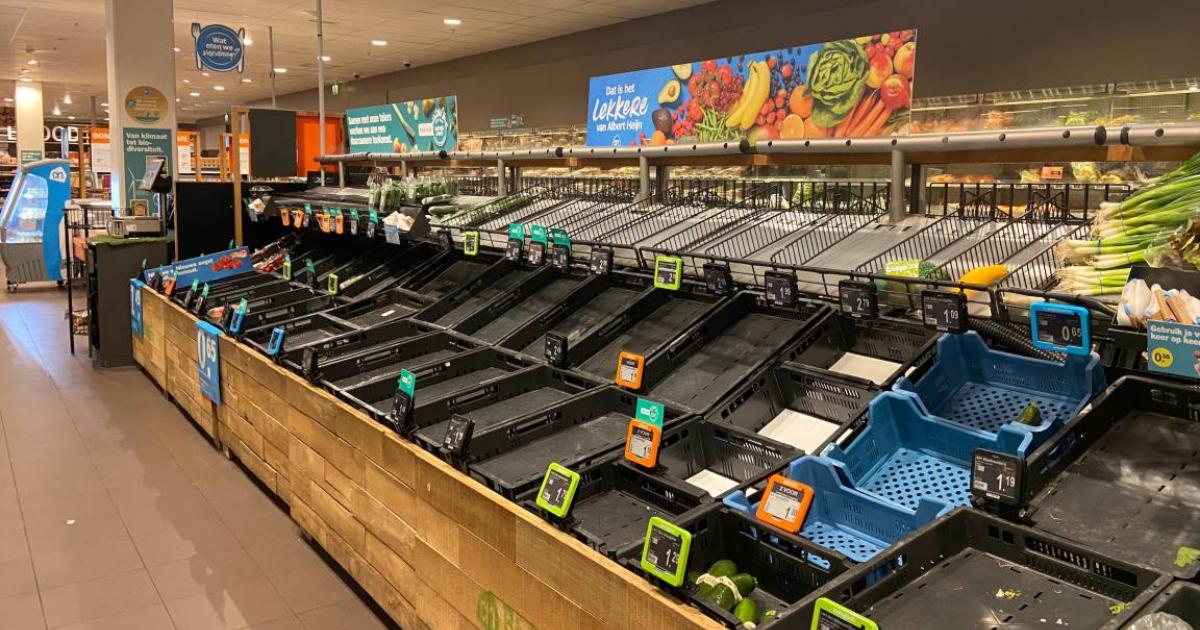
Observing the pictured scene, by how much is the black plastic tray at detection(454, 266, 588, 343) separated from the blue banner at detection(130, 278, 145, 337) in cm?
406

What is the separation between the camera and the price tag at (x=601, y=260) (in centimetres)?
295

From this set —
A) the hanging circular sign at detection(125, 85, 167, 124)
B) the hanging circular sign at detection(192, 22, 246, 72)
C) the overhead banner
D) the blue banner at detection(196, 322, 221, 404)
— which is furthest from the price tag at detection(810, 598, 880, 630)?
the hanging circular sign at detection(192, 22, 246, 72)

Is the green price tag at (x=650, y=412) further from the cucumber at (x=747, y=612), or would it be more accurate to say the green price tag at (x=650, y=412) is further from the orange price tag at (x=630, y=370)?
the cucumber at (x=747, y=612)

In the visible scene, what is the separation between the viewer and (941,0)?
25.6 feet

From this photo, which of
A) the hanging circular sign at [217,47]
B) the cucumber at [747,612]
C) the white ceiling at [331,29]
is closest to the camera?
the cucumber at [747,612]

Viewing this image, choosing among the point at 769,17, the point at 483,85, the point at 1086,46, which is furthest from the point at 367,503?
the point at 483,85

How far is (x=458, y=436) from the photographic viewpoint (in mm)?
2236

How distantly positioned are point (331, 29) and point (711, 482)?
1097cm

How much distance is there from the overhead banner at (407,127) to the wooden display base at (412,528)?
144 centimetres

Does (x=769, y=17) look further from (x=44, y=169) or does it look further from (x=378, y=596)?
(x=44, y=169)

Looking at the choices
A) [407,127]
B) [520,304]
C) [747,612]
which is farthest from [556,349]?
[407,127]

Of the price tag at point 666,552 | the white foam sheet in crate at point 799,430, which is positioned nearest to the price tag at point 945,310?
the white foam sheet in crate at point 799,430

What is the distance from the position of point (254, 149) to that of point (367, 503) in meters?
4.14

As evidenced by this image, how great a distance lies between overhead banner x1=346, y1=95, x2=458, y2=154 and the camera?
4.45 metres
